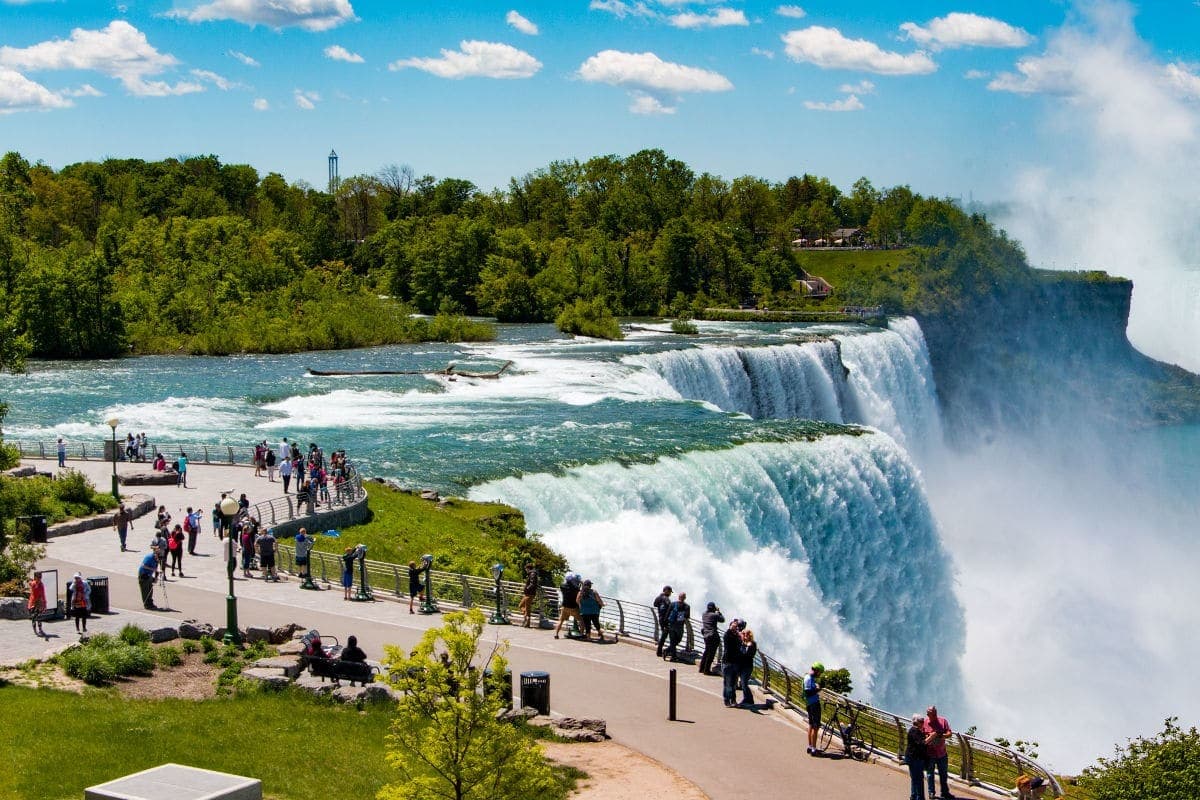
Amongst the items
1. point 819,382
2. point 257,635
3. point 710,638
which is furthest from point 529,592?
point 819,382

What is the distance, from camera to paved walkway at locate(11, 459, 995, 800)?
1538 centimetres

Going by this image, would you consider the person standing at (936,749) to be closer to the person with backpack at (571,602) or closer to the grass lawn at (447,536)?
the person with backpack at (571,602)

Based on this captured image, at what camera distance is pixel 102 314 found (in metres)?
67.0

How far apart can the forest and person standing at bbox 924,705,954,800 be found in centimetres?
2142

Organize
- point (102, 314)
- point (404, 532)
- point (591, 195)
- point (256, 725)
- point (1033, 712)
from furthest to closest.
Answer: point (591, 195) < point (102, 314) < point (1033, 712) < point (404, 532) < point (256, 725)

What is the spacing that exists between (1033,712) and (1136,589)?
14790mm

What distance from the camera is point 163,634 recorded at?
19.2 m

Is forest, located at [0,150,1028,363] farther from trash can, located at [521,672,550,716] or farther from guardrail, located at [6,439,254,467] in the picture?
trash can, located at [521,672,550,716]

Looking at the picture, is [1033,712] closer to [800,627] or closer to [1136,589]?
[800,627]

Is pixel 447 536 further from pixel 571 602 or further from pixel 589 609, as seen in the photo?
pixel 589 609

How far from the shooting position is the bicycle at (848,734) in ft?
53.0

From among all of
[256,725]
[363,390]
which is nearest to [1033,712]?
[256,725]

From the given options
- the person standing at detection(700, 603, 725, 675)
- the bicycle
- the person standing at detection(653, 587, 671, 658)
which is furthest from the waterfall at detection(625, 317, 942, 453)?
the bicycle

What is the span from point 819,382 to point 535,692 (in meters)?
40.7
